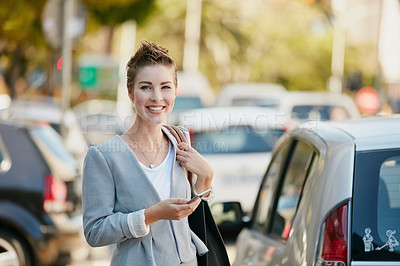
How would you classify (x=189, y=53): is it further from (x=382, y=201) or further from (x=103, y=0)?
(x=382, y=201)

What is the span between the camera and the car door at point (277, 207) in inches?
148

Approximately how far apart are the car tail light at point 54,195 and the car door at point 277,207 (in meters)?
2.33

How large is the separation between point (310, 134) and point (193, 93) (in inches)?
664

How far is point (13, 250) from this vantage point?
6.36 meters

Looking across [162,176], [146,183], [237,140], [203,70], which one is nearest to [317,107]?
[237,140]

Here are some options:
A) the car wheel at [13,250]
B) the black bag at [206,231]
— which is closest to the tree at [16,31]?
the car wheel at [13,250]

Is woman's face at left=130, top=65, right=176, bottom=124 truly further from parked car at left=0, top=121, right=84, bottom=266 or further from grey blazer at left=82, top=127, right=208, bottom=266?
parked car at left=0, top=121, right=84, bottom=266

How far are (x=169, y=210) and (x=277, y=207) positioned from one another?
1.61 meters

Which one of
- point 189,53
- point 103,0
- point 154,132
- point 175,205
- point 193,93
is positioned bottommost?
point 175,205

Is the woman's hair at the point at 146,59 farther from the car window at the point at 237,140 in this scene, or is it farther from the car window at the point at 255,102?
the car window at the point at 255,102

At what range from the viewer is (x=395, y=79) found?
72.0 m

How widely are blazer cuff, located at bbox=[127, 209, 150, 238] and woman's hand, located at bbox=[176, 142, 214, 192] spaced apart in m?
0.31

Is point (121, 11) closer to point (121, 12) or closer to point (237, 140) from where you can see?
point (121, 12)

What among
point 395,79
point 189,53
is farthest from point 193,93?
point 395,79
